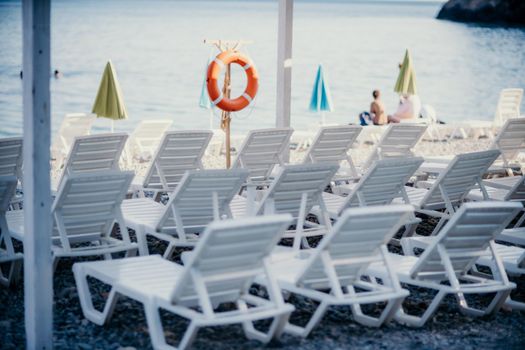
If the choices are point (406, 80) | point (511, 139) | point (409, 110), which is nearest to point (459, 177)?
point (511, 139)

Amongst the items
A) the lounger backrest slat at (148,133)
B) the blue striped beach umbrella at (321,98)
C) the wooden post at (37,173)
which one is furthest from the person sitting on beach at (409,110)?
the wooden post at (37,173)

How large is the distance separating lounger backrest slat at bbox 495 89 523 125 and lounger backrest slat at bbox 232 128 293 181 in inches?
286

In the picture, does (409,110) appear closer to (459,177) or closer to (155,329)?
(459,177)

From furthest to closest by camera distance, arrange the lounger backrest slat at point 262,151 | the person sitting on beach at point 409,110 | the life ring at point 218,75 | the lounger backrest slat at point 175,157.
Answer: the person sitting on beach at point 409,110
the life ring at point 218,75
the lounger backrest slat at point 262,151
the lounger backrest slat at point 175,157

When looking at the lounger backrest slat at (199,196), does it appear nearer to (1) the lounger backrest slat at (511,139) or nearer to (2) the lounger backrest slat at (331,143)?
(2) the lounger backrest slat at (331,143)

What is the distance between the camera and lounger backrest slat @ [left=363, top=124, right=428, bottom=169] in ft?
27.0

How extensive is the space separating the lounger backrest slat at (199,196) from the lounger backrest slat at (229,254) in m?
1.15

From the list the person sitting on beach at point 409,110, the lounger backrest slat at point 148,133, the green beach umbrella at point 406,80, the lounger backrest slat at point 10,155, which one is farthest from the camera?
the person sitting on beach at point 409,110

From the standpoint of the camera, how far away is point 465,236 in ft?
15.6

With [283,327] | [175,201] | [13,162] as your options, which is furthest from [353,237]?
[13,162]

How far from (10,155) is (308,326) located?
9.17 feet

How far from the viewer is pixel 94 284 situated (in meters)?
5.46

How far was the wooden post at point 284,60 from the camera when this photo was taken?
8617mm

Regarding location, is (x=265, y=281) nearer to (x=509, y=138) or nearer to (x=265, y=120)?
(x=509, y=138)
